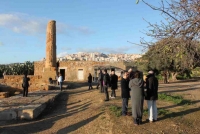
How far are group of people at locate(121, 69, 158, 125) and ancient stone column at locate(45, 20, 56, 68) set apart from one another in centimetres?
1855

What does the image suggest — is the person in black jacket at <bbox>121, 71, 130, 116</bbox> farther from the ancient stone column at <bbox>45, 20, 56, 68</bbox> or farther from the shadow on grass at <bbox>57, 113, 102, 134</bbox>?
the ancient stone column at <bbox>45, 20, 56, 68</bbox>

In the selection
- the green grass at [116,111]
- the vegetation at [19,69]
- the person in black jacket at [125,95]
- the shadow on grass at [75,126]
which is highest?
the vegetation at [19,69]

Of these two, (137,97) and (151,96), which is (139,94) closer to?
(137,97)

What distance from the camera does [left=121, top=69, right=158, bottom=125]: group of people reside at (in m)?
7.79

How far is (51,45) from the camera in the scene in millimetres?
26844

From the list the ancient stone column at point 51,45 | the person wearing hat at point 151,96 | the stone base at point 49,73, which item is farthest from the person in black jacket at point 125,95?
the ancient stone column at point 51,45

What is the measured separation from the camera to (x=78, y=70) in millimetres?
41000

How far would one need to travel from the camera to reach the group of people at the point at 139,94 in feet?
25.6

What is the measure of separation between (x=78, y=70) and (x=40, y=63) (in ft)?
21.7

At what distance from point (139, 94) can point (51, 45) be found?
2038cm

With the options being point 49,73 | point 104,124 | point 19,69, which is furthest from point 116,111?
point 19,69

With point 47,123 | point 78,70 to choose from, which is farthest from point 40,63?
point 47,123

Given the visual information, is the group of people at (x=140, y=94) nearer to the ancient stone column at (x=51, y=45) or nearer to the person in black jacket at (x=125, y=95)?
the person in black jacket at (x=125, y=95)

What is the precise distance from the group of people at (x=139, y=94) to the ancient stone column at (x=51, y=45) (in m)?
18.6
